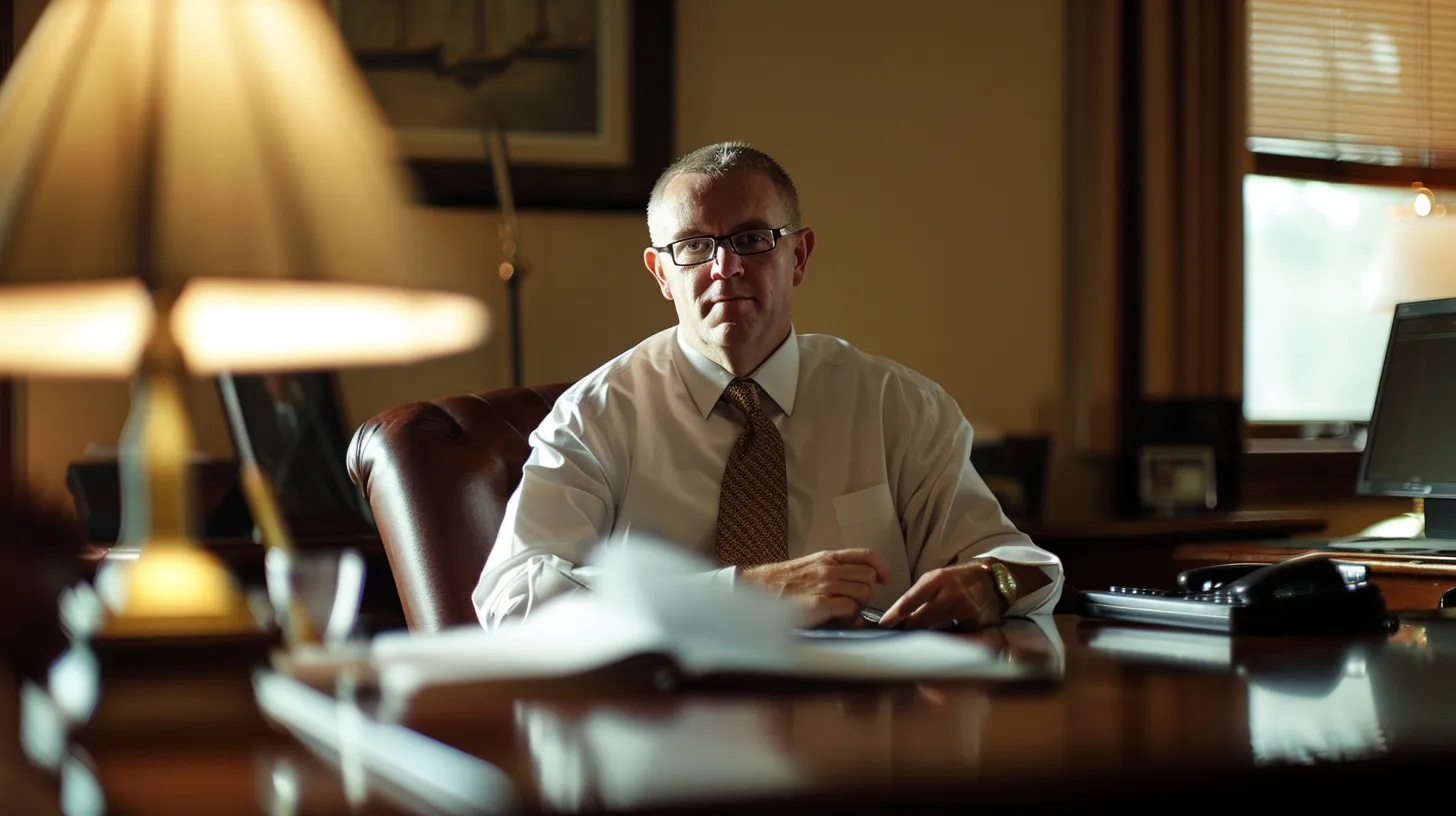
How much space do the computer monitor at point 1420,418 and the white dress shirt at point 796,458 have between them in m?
0.95

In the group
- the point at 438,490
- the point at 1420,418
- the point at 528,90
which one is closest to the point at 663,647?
the point at 438,490

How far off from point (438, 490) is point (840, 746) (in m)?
1.38

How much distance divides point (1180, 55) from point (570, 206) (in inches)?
75.8

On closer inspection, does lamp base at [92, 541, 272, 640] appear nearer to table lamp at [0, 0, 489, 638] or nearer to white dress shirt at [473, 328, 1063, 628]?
table lamp at [0, 0, 489, 638]

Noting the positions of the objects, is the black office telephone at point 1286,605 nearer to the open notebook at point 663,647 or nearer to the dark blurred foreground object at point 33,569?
the open notebook at point 663,647

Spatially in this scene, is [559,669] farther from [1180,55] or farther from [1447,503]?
[1180,55]

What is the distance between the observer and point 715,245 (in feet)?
7.29

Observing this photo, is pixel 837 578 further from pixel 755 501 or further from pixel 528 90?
pixel 528 90

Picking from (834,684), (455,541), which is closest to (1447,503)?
(455,541)

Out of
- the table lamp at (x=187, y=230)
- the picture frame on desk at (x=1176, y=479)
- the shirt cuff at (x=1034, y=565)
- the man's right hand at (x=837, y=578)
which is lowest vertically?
the picture frame on desk at (x=1176, y=479)

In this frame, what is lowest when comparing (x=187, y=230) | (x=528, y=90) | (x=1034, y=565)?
(x=1034, y=565)

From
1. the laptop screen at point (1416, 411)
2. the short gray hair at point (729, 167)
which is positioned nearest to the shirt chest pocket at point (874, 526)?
the short gray hair at point (729, 167)

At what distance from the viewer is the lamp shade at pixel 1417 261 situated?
375 centimetres

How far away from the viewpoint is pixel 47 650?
0.60 meters
